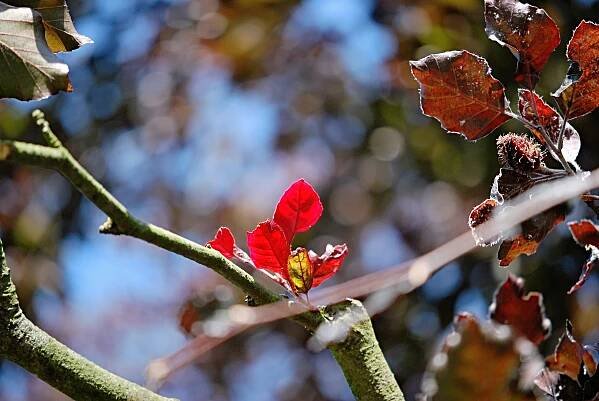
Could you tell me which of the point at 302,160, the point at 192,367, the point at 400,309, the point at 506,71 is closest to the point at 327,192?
the point at 302,160

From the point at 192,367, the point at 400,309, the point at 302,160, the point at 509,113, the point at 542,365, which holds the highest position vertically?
the point at 509,113

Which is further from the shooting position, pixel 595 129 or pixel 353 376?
pixel 595 129

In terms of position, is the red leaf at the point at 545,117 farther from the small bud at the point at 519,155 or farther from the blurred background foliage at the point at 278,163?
the blurred background foliage at the point at 278,163

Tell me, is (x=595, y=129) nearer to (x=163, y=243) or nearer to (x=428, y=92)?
(x=428, y=92)

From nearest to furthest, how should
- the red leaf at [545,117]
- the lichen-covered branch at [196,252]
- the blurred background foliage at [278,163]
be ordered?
1. the lichen-covered branch at [196,252]
2. the red leaf at [545,117]
3. the blurred background foliage at [278,163]

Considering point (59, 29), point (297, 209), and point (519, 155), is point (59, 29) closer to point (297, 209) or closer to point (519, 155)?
point (297, 209)

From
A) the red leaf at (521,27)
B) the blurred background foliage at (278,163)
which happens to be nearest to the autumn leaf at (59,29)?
the red leaf at (521,27)
